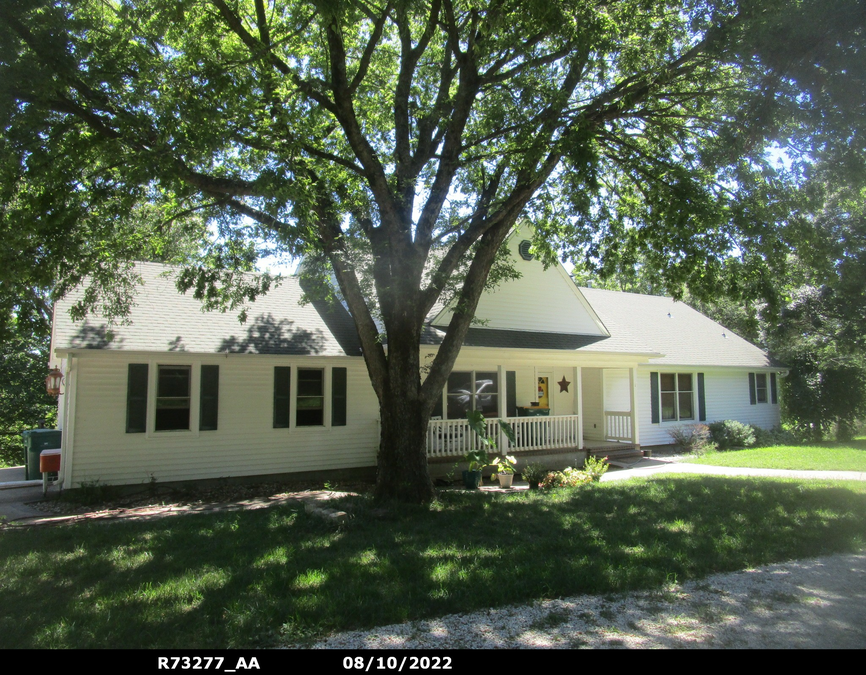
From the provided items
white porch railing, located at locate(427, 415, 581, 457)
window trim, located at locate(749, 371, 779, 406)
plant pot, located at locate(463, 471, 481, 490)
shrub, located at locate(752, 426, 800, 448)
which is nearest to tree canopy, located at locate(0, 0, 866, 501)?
plant pot, located at locate(463, 471, 481, 490)

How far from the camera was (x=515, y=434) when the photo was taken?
14750 millimetres

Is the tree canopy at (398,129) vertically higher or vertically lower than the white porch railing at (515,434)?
higher

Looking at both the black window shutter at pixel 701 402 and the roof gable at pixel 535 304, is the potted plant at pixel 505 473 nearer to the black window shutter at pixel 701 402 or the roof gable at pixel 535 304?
the roof gable at pixel 535 304

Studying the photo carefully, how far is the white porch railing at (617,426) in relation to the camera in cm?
1753

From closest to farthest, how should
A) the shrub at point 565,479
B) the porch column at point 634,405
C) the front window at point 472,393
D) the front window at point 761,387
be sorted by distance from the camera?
the shrub at point 565,479, the front window at point 472,393, the porch column at point 634,405, the front window at point 761,387

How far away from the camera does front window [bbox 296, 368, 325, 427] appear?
13.3 m

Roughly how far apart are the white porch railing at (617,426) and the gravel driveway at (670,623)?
11918 mm

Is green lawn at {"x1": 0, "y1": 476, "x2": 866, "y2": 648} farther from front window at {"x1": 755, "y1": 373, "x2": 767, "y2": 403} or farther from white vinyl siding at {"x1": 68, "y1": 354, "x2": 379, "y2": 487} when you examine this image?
front window at {"x1": 755, "y1": 373, "x2": 767, "y2": 403}

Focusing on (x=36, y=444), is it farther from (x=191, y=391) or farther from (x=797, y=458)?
(x=797, y=458)

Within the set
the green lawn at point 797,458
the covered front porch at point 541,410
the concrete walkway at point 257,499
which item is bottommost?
the concrete walkway at point 257,499

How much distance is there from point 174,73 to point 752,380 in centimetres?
2272

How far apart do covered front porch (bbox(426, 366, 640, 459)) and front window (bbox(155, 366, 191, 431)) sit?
5639mm

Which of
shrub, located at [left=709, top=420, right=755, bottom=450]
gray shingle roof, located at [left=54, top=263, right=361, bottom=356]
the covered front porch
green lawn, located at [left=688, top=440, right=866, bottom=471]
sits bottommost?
green lawn, located at [left=688, top=440, right=866, bottom=471]

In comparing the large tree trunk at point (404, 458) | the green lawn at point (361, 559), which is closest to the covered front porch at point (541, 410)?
the large tree trunk at point (404, 458)
